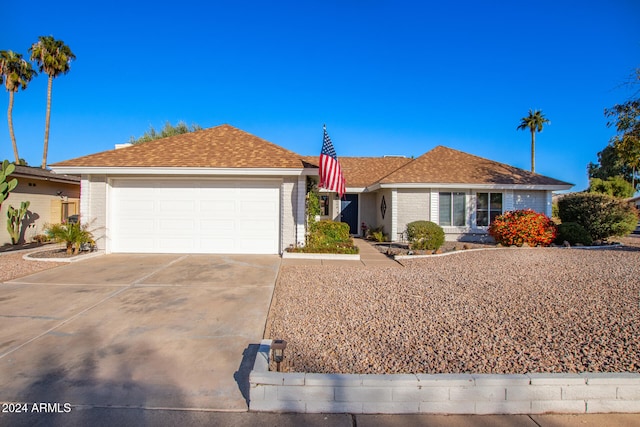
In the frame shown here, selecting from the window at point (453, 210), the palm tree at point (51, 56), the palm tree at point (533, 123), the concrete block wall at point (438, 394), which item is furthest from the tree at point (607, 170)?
the palm tree at point (51, 56)

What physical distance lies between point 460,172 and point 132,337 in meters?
14.2

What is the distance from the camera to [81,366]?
3.42 metres

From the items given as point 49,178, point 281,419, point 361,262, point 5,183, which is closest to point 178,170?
point 5,183

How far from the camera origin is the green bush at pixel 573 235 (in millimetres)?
12367

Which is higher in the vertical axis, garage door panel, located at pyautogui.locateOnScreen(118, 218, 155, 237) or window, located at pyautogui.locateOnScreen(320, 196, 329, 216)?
window, located at pyautogui.locateOnScreen(320, 196, 329, 216)

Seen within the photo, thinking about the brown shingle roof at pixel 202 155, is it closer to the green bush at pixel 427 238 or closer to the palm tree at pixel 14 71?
the green bush at pixel 427 238

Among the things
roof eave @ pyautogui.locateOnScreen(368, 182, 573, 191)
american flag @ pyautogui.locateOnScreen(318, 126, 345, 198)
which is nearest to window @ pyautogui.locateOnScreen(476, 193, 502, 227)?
roof eave @ pyautogui.locateOnScreen(368, 182, 573, 191)

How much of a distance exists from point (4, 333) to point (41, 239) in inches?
465

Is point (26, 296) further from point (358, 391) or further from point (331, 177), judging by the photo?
point (331, 177)

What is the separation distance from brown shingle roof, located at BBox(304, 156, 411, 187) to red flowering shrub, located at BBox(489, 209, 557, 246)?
23.3 feet

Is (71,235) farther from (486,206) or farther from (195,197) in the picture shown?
(486,206)

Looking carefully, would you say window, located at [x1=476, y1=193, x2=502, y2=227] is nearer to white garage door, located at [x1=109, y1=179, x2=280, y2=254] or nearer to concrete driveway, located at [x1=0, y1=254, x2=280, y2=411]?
white garage door, located at [x1=109, y1=179, x2=280, y2=254]

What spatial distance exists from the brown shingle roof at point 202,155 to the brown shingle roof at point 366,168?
5907 millimetres

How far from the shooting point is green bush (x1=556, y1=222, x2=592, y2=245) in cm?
1237
